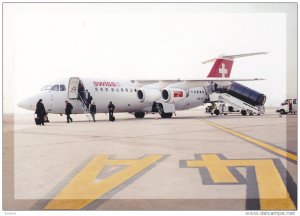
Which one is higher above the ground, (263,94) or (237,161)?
(263,94)

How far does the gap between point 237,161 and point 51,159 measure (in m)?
4.37

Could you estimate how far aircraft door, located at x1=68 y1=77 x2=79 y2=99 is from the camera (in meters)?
25.1

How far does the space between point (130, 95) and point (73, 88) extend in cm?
516


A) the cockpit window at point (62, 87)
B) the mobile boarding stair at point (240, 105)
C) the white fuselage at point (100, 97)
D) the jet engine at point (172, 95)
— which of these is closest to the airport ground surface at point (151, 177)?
the white fuselage at point (100, 97)

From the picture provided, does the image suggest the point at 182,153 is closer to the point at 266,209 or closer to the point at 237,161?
the point at 237,161

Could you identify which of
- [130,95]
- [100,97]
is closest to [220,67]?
[130,95]

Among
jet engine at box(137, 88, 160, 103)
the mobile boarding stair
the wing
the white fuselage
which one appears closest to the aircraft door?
the white fuselage

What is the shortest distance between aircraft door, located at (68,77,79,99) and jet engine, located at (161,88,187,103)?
7897 millimetres

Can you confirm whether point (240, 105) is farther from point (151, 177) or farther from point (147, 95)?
point (151, 177)

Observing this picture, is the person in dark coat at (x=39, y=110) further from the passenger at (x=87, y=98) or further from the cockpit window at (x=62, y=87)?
the passenger at (x=87, y=98)

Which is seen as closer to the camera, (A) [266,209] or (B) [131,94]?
(A) [266,209]

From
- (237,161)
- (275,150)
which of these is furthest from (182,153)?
(275,150)

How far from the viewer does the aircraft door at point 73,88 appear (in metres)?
25.1

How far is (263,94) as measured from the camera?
128 feet
